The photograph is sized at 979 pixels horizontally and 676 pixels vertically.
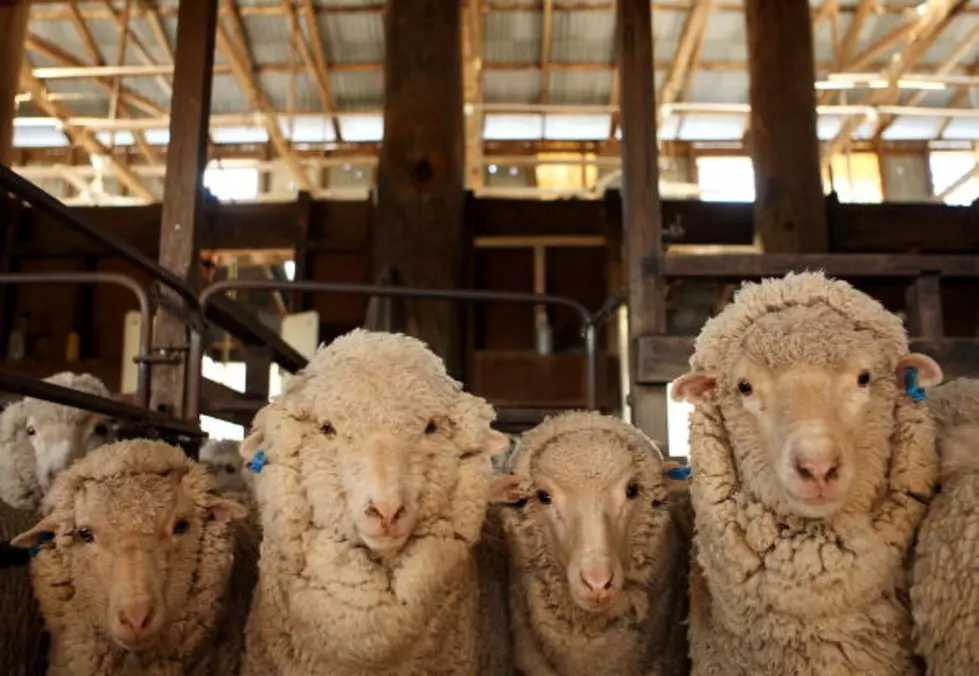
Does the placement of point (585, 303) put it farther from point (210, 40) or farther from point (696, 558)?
point (696, 558)

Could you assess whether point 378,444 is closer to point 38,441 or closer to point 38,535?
point 38,535

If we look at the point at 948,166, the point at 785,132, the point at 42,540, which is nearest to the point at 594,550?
the point at 42,540

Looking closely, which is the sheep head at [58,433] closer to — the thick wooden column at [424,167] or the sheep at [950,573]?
the thick wooden column at [424,167]

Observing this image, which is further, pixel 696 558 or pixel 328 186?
pixel 328 186

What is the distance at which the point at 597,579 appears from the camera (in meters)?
1.83

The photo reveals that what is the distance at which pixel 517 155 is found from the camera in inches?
445

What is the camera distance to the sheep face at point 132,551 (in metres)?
1.84

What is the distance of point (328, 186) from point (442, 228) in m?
7.53

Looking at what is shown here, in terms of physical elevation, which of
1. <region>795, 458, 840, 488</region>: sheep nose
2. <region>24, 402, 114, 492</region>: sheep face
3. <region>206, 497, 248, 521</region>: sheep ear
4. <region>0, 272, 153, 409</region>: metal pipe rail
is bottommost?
<region>206, 497, 248, 521</region>: sheep ear

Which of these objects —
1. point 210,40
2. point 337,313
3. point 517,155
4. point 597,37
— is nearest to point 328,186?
point 517,155

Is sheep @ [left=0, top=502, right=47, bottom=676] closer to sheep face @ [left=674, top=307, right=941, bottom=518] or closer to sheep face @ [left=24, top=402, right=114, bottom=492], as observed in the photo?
sheep face @ [left=24, top=402, right=114, bottom=492]

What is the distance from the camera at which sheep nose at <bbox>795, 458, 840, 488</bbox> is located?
1486 millimetres

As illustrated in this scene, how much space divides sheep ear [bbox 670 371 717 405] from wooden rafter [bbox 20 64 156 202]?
887 centimetres

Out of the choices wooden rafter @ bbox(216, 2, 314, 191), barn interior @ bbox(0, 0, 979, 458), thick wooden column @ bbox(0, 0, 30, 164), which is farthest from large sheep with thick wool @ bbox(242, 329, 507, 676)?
wooden rafter @ bbox(216, 2, 314, 191)
